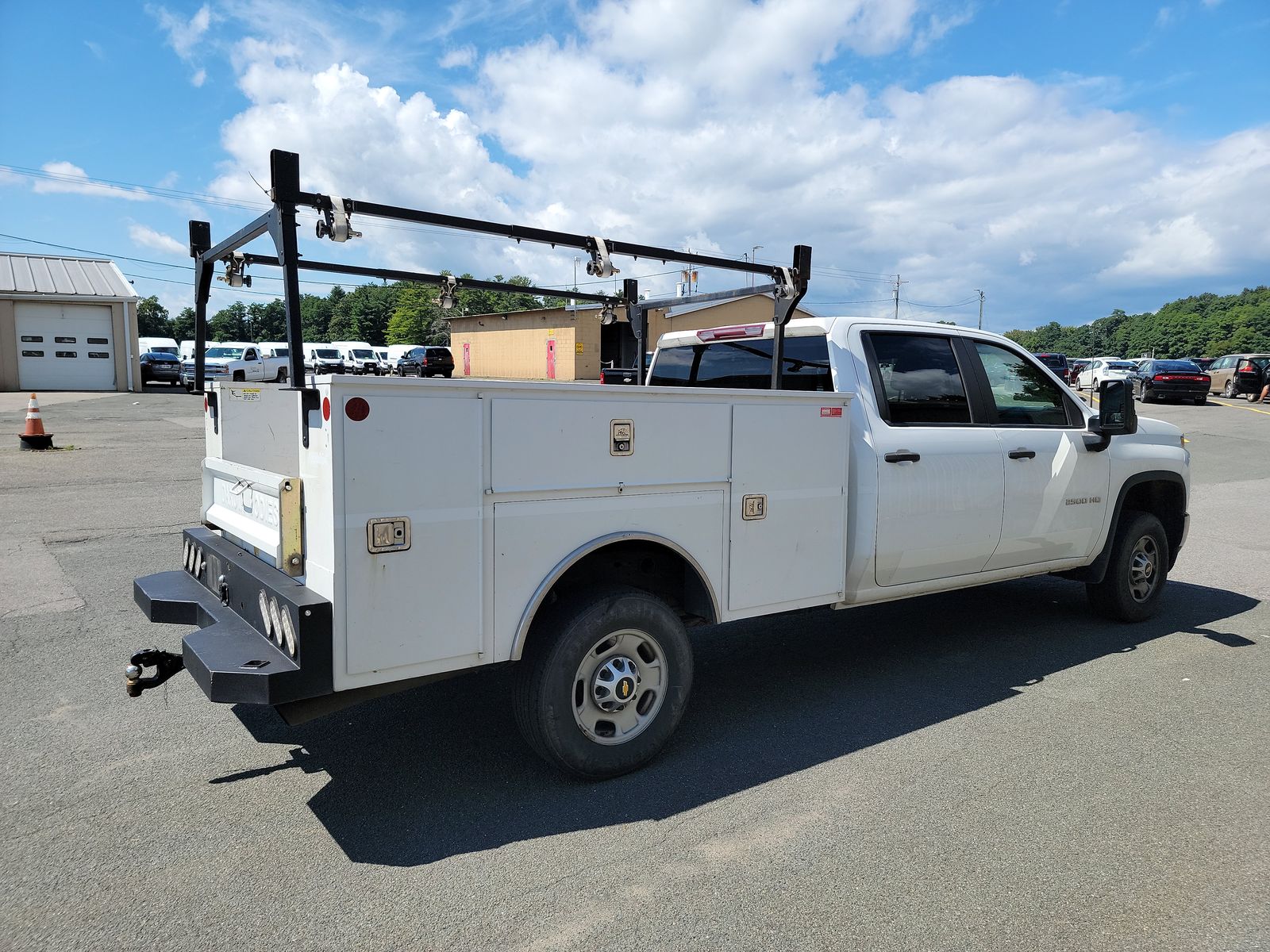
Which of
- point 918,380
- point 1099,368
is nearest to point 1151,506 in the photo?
point 918,380

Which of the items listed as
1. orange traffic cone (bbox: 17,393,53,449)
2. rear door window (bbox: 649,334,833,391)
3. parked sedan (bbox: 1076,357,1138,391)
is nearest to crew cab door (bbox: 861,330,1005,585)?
rear door window (bbox: 649,334,833,391)

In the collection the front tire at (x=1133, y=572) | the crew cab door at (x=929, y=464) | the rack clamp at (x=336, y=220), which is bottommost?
the front tire at (x=1133, y=572)

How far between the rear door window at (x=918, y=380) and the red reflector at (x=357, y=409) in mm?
2820

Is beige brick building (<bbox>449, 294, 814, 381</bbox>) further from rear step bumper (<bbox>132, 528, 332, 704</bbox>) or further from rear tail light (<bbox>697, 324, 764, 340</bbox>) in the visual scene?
rear step bumper (<bbox>132, 528, 332, 704</bbox>)

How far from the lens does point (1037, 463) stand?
541 centimetres

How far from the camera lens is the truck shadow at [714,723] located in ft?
11.4

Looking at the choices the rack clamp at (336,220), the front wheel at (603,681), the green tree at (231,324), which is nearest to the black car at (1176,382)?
the front wheel at (603,681)

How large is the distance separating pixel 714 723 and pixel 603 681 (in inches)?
38.0

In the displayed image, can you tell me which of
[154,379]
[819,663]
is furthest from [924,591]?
[154,379]

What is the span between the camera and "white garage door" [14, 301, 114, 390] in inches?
1325

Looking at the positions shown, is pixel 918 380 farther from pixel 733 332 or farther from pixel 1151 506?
pixel 1151 506

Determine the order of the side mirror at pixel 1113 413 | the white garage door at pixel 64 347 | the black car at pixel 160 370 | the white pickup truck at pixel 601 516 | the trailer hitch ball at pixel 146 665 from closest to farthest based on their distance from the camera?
the white pickup truck at pixel 601 516
the trailer hitch ball at pixel 146 665
the side mirror at pixel 1113 413
the white garage door at pixel 64 347
the black car at pixel 160 370

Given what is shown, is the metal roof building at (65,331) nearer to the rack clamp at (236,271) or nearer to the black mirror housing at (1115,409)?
the rack clamp at (236,271)

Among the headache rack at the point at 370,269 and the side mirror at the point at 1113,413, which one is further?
the side mirror at the point at 1113,413
